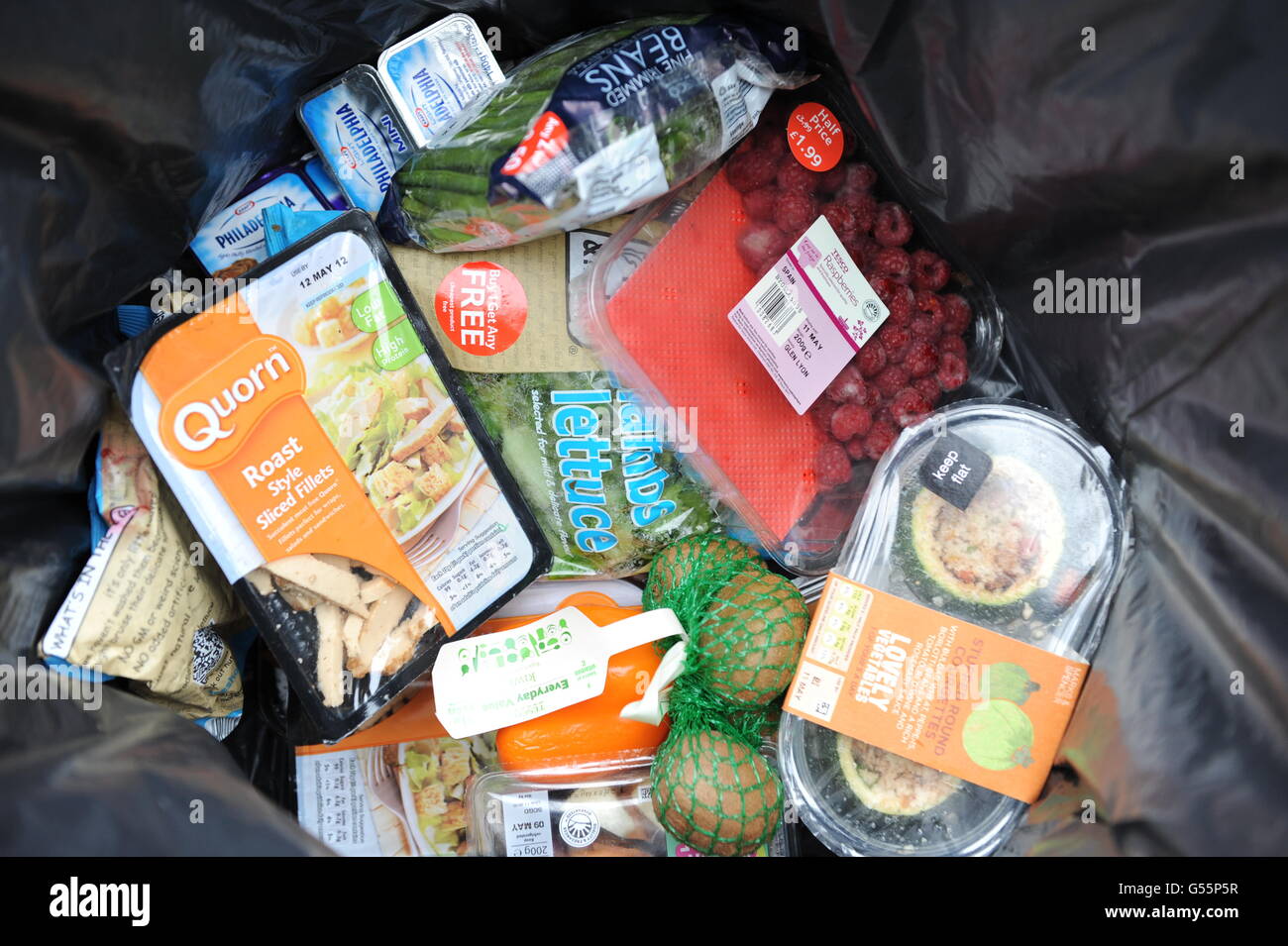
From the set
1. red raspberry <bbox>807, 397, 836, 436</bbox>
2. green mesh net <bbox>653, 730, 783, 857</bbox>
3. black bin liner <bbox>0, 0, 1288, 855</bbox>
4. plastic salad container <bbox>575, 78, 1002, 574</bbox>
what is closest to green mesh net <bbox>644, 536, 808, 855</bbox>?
green mesh net <bbox>653, 730, 783, 857</bbox>

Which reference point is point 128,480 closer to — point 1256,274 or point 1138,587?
point 1138,587

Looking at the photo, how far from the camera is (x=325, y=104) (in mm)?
1261

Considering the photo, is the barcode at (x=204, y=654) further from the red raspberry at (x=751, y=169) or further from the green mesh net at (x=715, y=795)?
the red raspberry at (x=751, y=169)

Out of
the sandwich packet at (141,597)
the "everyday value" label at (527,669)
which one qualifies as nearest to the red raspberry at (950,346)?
the "everyday value" label at (527,669)

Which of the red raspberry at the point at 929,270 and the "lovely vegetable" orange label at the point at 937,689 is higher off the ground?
the red raspberry at the point at 929,270

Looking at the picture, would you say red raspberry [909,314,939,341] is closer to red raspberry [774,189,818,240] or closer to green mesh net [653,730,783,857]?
red raspberry [774,189,818,240]

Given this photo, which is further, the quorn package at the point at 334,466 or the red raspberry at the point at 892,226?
the red raspberry at the point at 892,226

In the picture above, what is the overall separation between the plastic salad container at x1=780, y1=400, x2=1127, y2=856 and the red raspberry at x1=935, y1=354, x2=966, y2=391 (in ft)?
0.35

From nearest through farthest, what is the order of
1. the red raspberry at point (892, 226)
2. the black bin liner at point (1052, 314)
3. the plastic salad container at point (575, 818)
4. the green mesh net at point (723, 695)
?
the black bin liner at point (1052, 314) < the green mesh net at point (723, 695) < the plastic salad container at point (575, 818) < the red raspberry at point (892, 226)

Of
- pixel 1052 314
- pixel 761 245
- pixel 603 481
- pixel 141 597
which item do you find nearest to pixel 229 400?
pixel 141 597

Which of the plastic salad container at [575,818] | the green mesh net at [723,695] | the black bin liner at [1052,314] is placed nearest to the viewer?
the black bin liner at [1052,314]

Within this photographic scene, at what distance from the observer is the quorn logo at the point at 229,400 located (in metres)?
1.06

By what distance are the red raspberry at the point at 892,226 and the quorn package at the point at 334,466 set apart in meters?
0.64

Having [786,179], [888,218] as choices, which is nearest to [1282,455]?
[888,218]
